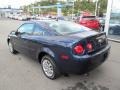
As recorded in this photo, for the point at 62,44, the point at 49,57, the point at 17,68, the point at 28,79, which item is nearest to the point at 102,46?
the point at 62,44

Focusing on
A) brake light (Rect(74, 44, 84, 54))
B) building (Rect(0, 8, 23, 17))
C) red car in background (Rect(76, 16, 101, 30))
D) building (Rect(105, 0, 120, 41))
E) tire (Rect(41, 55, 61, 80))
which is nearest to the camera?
brake light (Rect(74, 44, 84, 54))

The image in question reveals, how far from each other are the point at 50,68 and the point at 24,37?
1.47 meters

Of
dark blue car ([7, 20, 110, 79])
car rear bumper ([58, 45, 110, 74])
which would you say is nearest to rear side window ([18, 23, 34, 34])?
dark blue car ([7, 20, 110, 79])

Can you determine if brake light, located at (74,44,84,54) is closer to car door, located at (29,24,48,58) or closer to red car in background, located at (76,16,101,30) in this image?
car door, located at (29,24,48,58)

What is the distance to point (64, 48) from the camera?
3.20 m

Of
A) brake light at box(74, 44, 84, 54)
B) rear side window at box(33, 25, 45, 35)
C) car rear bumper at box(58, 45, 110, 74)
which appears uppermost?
rear side window at box(33, 25, 45, 35)

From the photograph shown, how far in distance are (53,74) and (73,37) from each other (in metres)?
1.10

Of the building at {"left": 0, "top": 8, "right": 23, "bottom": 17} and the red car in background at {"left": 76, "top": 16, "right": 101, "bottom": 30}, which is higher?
the building at {"left": 0, "top": 8, "right": 23, "bottom": 17}

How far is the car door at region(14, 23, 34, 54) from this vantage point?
14.8 ft

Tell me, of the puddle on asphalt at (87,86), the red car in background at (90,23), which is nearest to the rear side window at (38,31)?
the puddle on asphalt at (87,86)

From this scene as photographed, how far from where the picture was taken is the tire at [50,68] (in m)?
3.62

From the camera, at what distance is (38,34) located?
4.09 m

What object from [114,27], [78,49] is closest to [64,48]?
[78,49]

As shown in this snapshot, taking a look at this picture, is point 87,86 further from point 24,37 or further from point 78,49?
point 24,37
